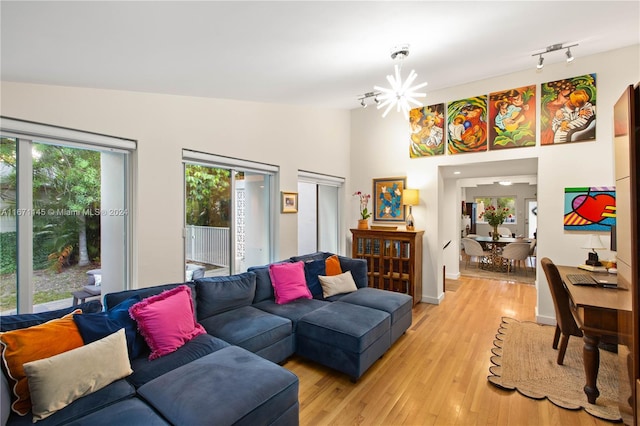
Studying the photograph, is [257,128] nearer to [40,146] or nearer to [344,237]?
[40,146]

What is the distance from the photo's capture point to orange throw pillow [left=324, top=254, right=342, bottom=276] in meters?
3.68

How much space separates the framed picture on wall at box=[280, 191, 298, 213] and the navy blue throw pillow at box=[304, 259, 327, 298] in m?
0.87

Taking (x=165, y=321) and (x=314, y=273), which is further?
(x=314, y=273)

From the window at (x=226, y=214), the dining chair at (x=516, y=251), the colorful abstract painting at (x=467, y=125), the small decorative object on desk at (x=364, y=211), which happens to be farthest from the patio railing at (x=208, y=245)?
the dining chair at (x=516, y=251)

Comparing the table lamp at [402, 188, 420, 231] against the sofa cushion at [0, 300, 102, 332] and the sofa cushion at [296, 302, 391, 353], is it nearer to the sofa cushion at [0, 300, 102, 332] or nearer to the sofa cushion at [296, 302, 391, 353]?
the sofa cushion at [296, 302, 391, 353]

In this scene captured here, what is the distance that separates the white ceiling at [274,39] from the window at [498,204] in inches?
312

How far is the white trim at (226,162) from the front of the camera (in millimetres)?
3057

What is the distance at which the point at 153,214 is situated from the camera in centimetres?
274

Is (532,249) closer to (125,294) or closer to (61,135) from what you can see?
(125,294)

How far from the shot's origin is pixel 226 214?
3559mm

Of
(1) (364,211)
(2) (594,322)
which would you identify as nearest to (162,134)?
(1) (364,211)

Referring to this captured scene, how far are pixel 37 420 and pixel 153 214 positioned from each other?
170 centimetres

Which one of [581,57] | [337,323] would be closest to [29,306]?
[337,323]

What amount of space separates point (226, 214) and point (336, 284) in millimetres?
1606
